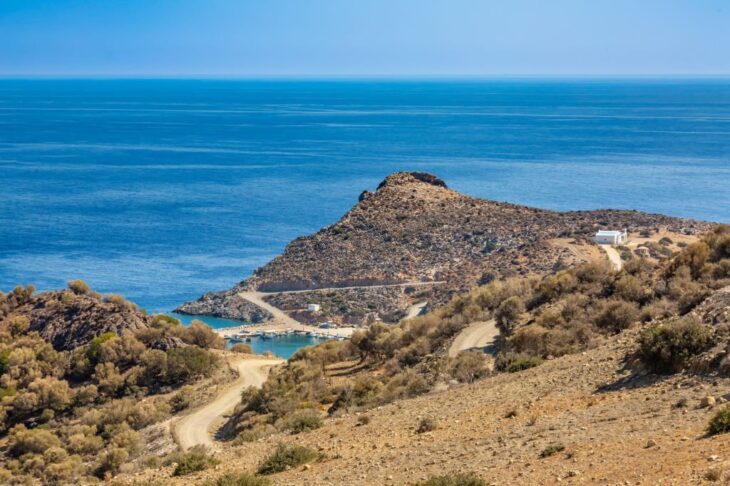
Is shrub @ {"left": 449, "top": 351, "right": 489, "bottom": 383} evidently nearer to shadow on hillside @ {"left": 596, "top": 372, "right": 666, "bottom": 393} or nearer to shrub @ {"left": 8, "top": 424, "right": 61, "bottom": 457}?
shadow on hillside @ {"left": 596, "top": 372, "right": 666, "bottom": 393}

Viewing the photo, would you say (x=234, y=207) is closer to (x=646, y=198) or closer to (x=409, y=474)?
(x=646, y=198)

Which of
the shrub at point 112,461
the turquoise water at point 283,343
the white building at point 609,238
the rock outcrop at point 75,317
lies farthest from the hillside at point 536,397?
the white building at point 609,238

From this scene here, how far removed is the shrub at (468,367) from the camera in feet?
76.2

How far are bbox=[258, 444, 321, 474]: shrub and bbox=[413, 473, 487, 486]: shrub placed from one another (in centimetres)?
364

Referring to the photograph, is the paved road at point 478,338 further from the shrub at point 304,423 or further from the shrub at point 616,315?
the shrub at point 304,423

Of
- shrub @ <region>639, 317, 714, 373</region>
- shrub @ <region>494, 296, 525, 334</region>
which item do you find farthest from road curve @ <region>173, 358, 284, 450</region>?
shrub @ <region>639, 317, 714, 373</region>

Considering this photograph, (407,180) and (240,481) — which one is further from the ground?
(240,481)

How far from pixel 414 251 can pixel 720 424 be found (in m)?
53.7

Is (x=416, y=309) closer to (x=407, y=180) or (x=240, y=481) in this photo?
(x=407, y=180)

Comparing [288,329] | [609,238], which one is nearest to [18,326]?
[288,329]

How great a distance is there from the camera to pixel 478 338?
2830 centimetres

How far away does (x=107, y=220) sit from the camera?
91.6 metres

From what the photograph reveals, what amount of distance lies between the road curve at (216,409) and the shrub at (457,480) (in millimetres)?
10426

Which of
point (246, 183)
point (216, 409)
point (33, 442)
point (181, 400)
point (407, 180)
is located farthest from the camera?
point (246, 183)
